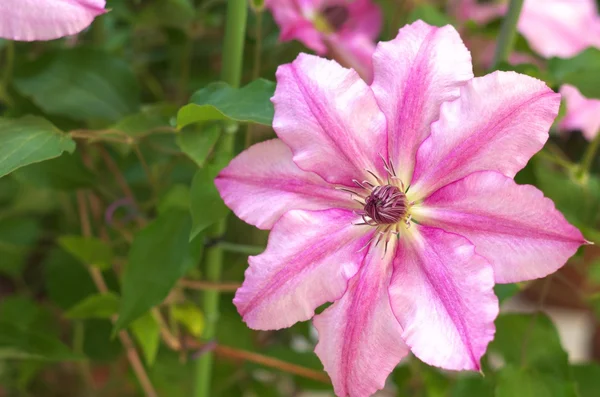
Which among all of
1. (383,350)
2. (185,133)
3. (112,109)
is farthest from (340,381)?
(112,109)

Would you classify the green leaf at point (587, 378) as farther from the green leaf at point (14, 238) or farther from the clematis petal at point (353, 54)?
the green leaf at point (14, 238)

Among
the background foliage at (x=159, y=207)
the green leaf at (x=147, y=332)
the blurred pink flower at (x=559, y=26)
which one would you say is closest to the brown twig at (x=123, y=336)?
the background foliage at (x=159, y=207)

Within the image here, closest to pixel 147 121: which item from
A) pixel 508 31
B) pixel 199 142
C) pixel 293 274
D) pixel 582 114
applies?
pixel 199 142

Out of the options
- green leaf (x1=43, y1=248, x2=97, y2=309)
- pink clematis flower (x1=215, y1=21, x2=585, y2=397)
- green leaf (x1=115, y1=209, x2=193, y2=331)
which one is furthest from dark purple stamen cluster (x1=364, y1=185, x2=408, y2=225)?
green leaf (x1=43, y1=248, x2=97, y2=309)

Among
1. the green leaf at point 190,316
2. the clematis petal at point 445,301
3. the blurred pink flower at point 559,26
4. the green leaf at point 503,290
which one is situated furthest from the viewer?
the blurred pink flower at point 559,26

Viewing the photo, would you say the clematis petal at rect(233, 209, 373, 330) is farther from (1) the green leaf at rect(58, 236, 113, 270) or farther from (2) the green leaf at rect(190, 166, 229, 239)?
(1) the green leaf at rect(58, 236, 113, 270)
